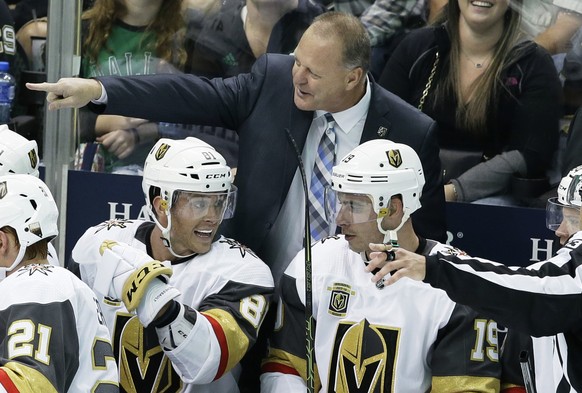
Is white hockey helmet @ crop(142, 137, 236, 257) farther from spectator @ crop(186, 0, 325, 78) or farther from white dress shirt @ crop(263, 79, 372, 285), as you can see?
spectator @ crop(186, 0, 325, 78)

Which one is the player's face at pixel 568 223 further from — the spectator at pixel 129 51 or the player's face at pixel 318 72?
the spectator at pixel 129 51

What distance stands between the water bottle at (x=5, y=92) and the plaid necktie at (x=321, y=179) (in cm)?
194

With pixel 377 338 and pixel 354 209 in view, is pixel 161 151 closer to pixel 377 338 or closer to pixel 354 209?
pixel 354 209

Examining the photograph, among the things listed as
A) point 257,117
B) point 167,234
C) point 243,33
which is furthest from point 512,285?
point 243,33

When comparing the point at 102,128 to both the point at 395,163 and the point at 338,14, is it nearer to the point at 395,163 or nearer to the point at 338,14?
the point at 338,14

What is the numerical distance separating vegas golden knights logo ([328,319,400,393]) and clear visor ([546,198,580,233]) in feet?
2.22

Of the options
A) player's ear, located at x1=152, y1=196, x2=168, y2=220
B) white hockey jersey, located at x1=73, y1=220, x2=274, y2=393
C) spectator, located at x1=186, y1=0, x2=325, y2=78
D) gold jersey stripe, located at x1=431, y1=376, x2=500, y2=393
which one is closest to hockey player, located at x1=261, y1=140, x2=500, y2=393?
gold jersey stripe, located at x1=431, y1=376, x2=500, y2=393

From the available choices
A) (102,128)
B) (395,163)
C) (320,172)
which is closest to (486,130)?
(320,172)

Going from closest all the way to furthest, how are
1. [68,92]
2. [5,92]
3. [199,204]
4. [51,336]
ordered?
[51,336] < [199,204] < [68,92] < [5,92]

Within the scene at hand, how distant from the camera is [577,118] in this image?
529 cm

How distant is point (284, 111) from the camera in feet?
16.8

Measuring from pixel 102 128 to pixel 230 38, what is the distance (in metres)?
0.76

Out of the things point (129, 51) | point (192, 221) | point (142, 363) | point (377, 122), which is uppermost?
point (129, 51)

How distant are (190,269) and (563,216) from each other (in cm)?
131
